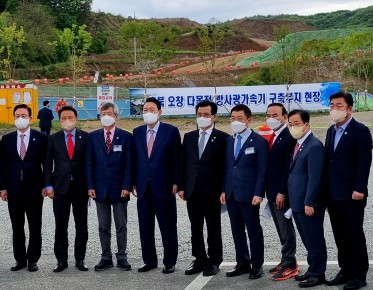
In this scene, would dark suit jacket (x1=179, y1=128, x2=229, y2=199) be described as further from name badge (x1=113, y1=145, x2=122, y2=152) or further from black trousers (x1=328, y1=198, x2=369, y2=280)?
black trousers (x1=328, y1=198, x2=369, y2=280)

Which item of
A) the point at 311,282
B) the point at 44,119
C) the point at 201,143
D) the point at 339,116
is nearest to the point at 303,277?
the point at 311,282

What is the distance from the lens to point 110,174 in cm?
716

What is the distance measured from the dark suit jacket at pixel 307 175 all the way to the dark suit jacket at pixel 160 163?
1344 millimetres

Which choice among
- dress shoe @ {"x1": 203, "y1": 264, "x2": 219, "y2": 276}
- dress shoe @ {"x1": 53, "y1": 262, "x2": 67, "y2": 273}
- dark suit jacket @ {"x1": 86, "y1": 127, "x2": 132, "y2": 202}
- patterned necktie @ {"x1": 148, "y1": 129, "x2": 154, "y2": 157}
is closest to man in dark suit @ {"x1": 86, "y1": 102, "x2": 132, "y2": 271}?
dark suit jacket @ {"x1": 86, "y1": 127, "x2": 132, "y2": 202}

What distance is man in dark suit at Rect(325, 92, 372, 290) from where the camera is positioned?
606cm

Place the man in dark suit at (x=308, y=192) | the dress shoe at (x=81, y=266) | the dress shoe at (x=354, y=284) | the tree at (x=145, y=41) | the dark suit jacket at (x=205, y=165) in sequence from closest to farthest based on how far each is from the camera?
the dress shoe at (x=354, y=284)
the man in dark suit at (x=308, y=192)
the dark suit jacket at (x=205, y=165)
the dress shoe at (x=81, y=266)
the tree at (x=145, y=41)

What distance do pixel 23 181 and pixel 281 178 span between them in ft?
9.29

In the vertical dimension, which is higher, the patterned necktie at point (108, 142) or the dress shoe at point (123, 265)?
the patterned necktie at point (108, 142)

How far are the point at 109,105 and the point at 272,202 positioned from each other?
6.98 ft

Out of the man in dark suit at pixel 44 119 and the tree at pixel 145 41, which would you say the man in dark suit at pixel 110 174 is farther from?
the tree at pixel 145 41

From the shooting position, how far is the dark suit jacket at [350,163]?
6.03 meters

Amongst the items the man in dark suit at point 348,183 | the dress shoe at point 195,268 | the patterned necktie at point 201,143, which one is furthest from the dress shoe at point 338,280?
the patterned necktie at point 201,143

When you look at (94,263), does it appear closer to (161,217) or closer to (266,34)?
(161,217)

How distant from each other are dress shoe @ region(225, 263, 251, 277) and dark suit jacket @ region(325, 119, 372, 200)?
131cm
